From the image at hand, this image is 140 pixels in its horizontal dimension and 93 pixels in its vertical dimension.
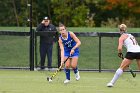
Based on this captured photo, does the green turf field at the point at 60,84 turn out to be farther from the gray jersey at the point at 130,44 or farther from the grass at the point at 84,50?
the grass at the point at 84,50

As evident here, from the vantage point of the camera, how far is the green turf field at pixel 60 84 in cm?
1555

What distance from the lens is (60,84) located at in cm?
1727

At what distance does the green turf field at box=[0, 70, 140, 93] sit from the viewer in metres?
15.5

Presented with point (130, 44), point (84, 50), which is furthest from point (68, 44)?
point (84, 50)

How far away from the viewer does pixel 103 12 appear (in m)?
45.9

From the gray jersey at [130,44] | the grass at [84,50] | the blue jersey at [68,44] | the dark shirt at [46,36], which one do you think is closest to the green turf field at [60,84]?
the blue jersey at [68,44]

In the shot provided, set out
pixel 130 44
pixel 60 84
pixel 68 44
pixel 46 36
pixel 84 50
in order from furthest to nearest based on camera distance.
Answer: pixel 84 50
pixel 46 36
pixel 68 44
pixel 60 84
pixel 130 44

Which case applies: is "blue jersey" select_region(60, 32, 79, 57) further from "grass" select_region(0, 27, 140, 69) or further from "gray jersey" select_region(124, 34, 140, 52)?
"grass" select_region(0, 27, 140, 69)

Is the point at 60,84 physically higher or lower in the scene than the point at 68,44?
lower

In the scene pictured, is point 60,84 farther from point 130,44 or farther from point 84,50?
point 84,50

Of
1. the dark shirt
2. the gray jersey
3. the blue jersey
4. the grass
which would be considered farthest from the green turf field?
the grass

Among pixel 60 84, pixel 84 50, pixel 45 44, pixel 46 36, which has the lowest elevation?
pixel 84 50

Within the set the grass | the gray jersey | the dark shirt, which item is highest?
the gray jersey

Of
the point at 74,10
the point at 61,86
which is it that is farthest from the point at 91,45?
the point at 74,10
